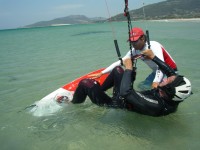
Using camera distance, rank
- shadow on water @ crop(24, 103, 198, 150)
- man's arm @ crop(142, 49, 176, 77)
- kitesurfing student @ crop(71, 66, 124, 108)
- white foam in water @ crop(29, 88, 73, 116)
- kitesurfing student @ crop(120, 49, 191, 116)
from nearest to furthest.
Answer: kitesurfing student @ crop(120, 49, 191, 116)
man's arm @ crop(142, 49, 176, 77)
shadow on water @ crop(24, 103, 198, 150)
kitesurfing student @ crop(71, 66, 124, 108)
white foam in water @ crop(29, 88, 73, 116)

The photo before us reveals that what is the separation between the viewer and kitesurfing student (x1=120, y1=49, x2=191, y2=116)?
4121mm

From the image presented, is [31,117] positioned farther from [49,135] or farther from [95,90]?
[95,90]

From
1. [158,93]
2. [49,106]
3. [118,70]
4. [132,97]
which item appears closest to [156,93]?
[158,93]

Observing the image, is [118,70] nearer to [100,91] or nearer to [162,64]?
[100,91]

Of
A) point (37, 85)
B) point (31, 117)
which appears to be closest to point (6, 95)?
point (37, 85)

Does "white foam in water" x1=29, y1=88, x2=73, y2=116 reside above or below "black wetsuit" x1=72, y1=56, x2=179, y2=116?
below

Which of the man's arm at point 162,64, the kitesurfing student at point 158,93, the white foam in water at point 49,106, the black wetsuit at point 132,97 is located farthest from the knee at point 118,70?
the white foam in water at point 49,106

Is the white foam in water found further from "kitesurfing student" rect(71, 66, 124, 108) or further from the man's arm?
the man's arm

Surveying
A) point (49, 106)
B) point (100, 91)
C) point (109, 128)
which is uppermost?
point (100, 91)

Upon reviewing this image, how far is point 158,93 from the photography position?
446 cm

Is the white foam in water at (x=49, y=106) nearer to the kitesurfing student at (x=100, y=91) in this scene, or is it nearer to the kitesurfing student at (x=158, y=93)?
the kitesurfing student at (x=100, y=91)

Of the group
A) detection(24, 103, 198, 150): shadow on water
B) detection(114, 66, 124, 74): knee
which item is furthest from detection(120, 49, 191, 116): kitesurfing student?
detection(114, 66, 124, 74): knee

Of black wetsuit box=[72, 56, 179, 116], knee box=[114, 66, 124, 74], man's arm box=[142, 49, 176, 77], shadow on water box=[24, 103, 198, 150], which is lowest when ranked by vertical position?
shadow on water box=[24, 103, 198, 150]

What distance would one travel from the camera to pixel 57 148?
4.41m
